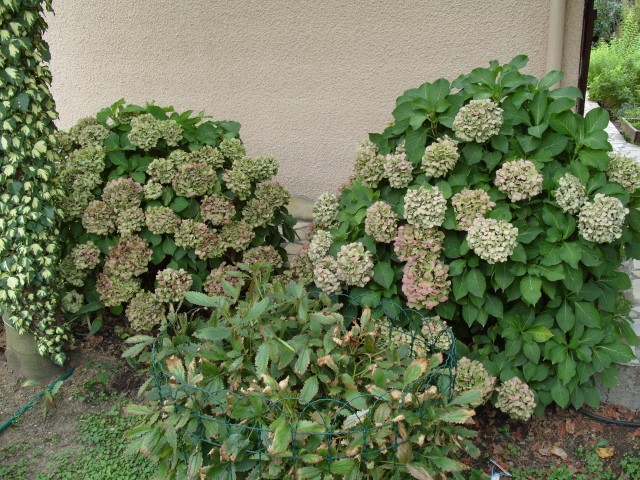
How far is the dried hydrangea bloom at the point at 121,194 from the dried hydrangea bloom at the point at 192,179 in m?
0.23

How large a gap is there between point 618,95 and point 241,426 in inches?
407

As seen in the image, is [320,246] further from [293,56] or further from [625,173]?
[293,56]

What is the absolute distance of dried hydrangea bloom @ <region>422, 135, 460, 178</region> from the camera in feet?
9.57

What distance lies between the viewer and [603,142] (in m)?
2.85

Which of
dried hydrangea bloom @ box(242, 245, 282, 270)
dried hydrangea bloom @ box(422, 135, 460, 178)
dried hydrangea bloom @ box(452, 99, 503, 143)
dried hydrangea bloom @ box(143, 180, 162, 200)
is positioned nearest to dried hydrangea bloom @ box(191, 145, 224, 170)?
dried hydrangea bloom @ box(143, 180, 162, 200)

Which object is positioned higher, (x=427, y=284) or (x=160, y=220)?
(x=160, y=220)

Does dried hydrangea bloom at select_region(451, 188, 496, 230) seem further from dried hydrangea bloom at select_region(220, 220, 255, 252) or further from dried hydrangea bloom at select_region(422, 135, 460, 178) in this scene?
dried hydrangea bloom at select_region(220, 220, 255, 252)

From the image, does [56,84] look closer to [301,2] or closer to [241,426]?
[301,2]

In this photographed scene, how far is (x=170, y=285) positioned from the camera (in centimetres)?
356

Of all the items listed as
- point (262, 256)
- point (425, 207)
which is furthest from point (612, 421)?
point (262, 256)

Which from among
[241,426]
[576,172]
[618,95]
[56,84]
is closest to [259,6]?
[56,84]

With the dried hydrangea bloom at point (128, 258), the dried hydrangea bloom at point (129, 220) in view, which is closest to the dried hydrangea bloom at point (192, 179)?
the dried hydrangea bloom at point (129, 220)

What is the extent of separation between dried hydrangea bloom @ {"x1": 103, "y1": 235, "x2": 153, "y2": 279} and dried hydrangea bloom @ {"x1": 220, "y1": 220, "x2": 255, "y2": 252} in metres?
0.43

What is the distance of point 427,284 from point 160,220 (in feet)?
5.10
